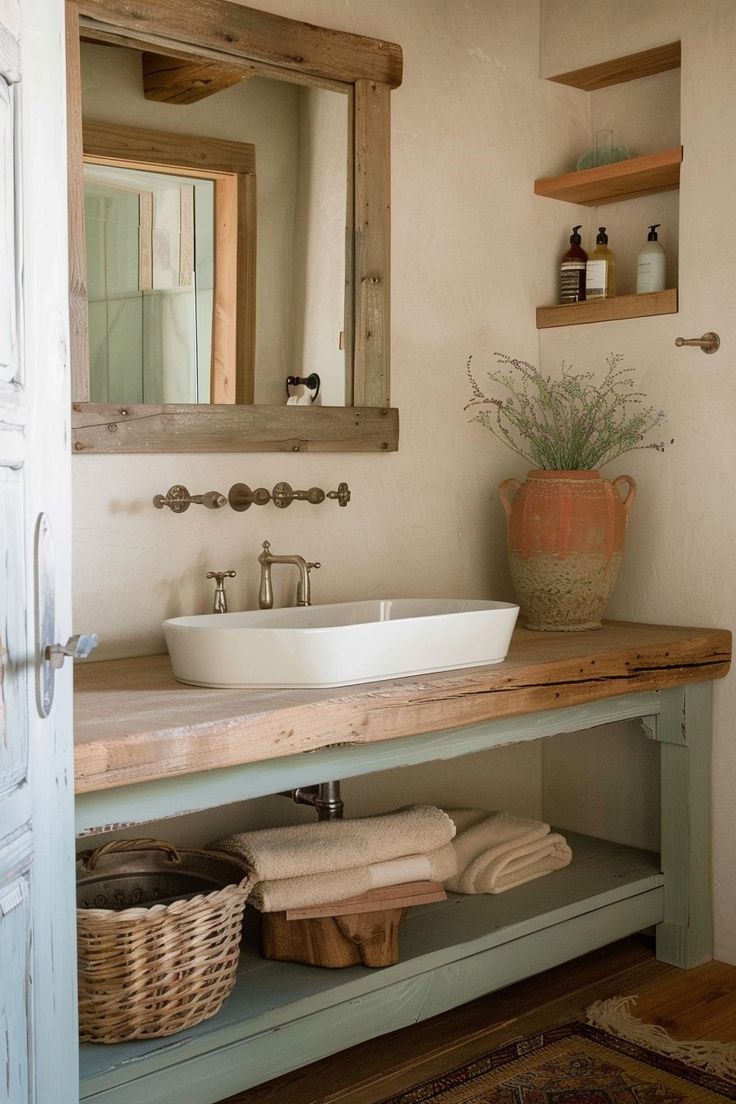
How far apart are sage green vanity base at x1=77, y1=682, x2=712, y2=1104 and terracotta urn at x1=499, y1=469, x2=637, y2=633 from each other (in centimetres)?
27

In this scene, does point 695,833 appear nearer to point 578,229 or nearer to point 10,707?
point 578,229

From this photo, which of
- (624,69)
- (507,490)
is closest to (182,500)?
(507,490)

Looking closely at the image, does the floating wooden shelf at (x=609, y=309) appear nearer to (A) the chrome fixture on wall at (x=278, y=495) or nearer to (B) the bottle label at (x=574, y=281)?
(B) the bottle label at (x=574, y=281)

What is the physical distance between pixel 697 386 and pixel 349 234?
87 centimetres

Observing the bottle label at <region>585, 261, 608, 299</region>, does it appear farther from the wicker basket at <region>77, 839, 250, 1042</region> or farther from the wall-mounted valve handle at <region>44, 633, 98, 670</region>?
the wall-mounted valve handle at <region>44, 633, 98, 670</region>

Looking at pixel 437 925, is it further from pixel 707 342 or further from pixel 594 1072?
pixel 707 342

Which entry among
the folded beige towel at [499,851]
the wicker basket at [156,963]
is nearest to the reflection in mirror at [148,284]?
the wicker basket at [156,963]

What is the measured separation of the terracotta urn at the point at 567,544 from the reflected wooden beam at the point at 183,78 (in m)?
1.08

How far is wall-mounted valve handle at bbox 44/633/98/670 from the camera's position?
136 cm

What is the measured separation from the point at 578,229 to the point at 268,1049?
2102 mm

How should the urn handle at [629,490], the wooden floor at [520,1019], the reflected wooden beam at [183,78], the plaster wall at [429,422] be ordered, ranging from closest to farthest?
the wooden floor at [520,1019], the reflected wooden beam at [183,78], the plaster wall at [429,422], the urn handle at [629,490]

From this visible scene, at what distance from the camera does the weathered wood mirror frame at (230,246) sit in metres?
2.43

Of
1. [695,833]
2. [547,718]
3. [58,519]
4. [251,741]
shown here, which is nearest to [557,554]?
[547,718]

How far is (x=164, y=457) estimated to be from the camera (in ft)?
8.02
